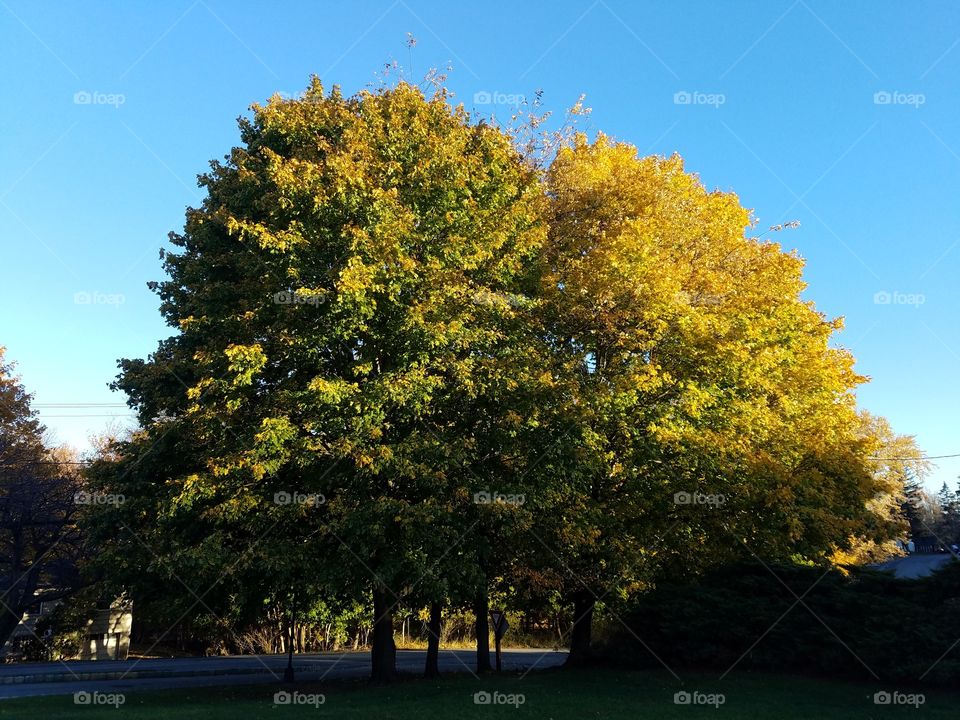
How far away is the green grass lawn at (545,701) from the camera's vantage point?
1348 centimetres

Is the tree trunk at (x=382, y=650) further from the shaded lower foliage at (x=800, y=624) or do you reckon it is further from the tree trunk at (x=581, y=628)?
the shaded lower foliage at (x=800, y=624)

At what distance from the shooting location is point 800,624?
59.0 ft

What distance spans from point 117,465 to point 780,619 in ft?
56.2

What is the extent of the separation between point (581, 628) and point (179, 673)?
1512cm

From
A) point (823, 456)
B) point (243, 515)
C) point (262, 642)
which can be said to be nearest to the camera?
point (243, 515)

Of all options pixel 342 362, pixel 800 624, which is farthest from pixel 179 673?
pixel 800 624

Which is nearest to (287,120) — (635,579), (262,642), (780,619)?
(635,579)

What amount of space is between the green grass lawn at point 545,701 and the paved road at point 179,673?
13.1ft

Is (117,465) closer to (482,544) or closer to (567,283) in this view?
(482,544)

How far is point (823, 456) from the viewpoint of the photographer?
17078 mm

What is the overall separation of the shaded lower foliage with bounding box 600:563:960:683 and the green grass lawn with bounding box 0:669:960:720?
0.65m

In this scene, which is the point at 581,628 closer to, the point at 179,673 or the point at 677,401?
the point at 677,401

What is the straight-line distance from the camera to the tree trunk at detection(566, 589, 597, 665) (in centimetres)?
2017

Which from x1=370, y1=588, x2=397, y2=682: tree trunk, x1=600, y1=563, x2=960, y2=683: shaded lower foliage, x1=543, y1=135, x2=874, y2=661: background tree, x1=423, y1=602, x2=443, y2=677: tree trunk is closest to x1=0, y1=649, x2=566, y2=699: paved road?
x1=423, y1=602, x2=443, y2=677: tree trunk
